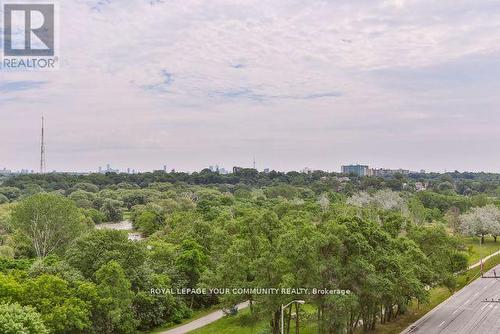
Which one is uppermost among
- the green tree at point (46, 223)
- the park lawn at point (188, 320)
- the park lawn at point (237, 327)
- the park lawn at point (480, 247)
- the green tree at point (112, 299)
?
the green tree at point (46, 223)

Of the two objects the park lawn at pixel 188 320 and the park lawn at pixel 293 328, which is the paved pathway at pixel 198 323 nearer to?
the park lawn at pixel 188 320

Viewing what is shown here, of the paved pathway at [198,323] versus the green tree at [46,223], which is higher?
the green tree at [46,223]

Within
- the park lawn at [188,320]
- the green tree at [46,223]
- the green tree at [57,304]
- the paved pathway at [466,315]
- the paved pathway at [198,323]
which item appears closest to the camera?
the green tree at [57,304]

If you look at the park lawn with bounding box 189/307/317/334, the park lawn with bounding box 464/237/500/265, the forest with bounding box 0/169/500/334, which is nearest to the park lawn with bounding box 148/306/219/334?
the forest with bounding box 0/169/500/334

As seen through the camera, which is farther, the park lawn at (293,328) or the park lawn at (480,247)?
the park lawn at (480,247)

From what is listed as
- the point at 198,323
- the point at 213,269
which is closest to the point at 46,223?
the point at 213,269

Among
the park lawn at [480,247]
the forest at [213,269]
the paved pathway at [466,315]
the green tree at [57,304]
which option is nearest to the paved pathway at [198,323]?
the forest at [213,269]

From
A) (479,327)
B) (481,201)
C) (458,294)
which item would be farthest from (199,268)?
(481,201)

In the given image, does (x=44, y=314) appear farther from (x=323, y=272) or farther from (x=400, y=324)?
(x=400, y=324)
